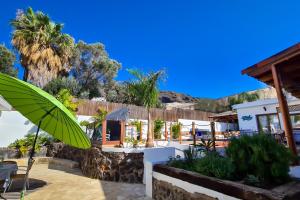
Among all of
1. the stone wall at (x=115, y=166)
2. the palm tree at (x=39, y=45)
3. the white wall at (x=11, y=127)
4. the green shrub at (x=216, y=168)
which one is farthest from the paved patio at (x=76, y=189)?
the palm tree at (x=39, y=45)

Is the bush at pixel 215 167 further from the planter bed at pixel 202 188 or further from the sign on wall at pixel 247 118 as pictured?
the sign on wall at pixel 247 118

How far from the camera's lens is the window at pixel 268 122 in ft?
42.6

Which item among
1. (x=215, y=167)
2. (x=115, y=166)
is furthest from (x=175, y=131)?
(x=215, y=167)

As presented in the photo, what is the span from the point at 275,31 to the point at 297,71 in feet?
38.9

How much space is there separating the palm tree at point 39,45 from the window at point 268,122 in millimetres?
17482

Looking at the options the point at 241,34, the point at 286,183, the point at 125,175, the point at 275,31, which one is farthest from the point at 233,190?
the point at 241,34

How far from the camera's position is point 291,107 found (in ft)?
38.1

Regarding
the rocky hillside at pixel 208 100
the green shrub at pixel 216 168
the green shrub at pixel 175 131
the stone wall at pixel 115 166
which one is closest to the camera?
the green shrub at pixel 216 168

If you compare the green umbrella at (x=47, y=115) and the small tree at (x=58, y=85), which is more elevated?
the small tree at (x=58, y=85)

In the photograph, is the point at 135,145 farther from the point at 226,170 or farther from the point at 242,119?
the point at 242,119

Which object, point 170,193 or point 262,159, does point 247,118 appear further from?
point 262,159

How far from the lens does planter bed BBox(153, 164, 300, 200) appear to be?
3.07 metres

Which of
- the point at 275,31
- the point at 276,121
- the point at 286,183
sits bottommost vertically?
the point at 286,183

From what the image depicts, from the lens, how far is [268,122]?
13359 mm
